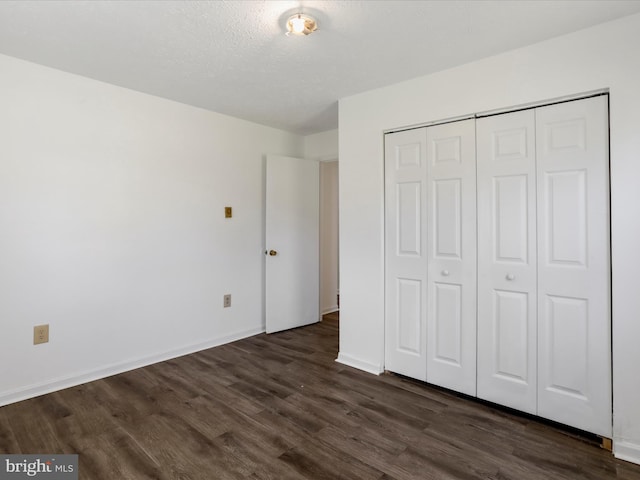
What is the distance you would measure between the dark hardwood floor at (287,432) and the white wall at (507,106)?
379mm

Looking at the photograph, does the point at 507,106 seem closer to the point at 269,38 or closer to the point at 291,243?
the point at 269,38

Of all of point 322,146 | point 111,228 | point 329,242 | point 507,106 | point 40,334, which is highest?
point 322,146

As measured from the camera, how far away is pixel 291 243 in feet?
13.1

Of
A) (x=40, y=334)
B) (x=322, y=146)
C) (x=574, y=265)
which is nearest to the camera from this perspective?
(x=574, y=265)

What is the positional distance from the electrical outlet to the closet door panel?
2482mm

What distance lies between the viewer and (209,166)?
11.2ft

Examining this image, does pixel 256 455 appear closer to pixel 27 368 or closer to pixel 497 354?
pixel 497 354

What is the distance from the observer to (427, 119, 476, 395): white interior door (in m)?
2.38

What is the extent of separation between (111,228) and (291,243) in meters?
1.82

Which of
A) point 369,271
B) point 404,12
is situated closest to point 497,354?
point 369,271

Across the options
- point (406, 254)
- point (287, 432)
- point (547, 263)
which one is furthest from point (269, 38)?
point (287, 432)

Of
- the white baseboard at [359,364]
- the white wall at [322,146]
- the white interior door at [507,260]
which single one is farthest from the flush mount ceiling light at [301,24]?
the white baseboard at [359,364]

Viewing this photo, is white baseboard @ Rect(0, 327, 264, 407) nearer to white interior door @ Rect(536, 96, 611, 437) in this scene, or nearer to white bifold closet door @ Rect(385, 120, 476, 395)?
white bifold closet door @ Rect(385, 120, 476, 395)

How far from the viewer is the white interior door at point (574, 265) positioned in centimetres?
191
